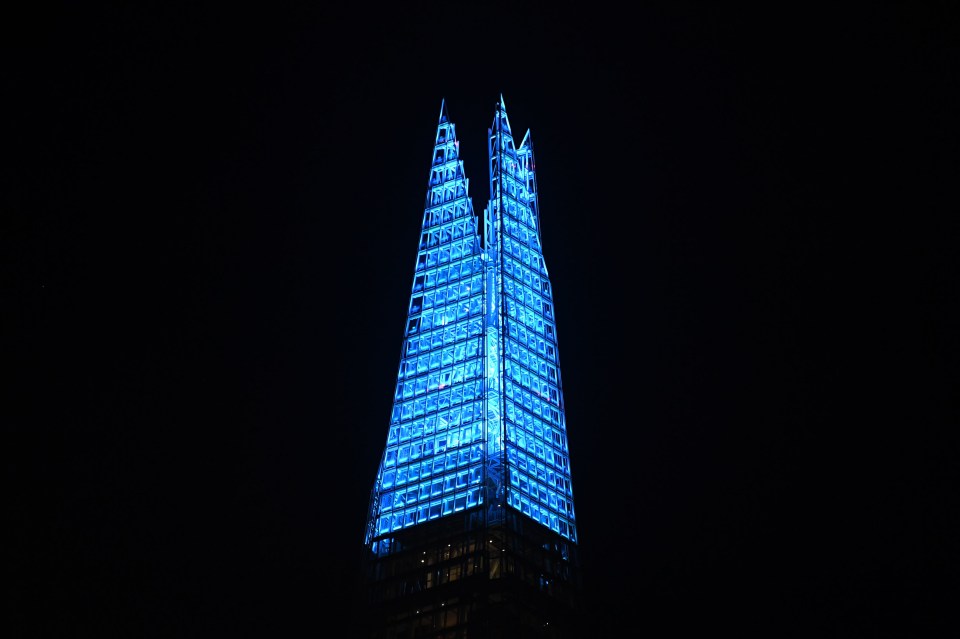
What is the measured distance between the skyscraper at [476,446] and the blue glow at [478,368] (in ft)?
0.32

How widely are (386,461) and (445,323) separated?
11361mm

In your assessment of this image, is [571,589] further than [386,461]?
No

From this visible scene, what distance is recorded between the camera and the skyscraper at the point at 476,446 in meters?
64.9

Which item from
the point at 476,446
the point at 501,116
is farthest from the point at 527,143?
the point at 476,446

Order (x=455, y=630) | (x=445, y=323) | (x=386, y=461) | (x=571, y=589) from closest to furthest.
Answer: (x=455, y=630)
(x=571, y=589)
(x=386, y=461)
(x=445, y=323)

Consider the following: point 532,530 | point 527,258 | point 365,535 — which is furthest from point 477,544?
point 527,258

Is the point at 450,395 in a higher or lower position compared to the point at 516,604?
higher

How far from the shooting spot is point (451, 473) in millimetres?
70125

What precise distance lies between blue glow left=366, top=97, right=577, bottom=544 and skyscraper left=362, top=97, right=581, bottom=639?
0.10 metres

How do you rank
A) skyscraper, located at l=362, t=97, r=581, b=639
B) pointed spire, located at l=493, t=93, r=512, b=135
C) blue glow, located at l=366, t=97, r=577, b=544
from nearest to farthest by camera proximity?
skyscraper, located at l=362, t=97, r=581, b=639 < blue glow, located at l=366, t=97, r=577, b=544 < pointed spire, located at l=493, t=93, r=512, b=135

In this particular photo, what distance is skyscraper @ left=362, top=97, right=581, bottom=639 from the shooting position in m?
64.9

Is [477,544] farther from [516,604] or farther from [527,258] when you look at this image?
[527,258]

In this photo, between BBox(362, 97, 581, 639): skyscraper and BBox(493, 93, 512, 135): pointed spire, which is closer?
BBox(362, 97, 581, 639): skyscraper

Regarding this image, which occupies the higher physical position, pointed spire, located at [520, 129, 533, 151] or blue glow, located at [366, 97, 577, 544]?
pointed spire, located at [520, 129, 533, 151]
